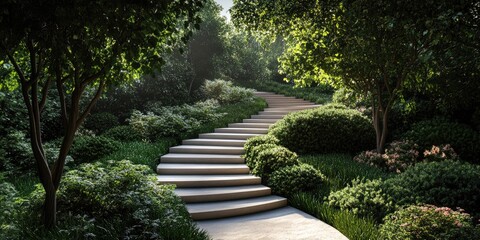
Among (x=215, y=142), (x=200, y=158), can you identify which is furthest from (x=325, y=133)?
(x=200, y=158)

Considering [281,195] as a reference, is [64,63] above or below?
above

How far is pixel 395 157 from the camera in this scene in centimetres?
826

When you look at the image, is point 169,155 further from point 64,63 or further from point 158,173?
point 64,63

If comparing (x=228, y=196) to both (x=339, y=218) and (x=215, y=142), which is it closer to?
(x=339, y=218)

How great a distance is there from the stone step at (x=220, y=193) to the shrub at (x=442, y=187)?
2328 mm

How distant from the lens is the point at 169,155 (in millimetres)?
8375

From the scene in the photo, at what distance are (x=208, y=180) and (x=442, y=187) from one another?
410 cm

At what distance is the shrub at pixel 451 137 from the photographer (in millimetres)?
8586

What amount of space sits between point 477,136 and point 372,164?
290cm

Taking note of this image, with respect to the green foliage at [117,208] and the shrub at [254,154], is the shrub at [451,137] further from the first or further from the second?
the green foliage at [117,208]

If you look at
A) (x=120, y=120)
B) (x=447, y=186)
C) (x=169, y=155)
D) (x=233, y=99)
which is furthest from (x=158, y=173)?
(x=233, y=99)

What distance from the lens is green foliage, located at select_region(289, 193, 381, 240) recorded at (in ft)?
15.5

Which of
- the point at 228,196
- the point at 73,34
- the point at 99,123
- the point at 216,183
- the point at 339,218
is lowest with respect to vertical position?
the point at 339,218

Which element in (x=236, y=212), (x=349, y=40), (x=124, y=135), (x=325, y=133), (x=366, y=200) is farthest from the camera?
(x=124, y=135)
